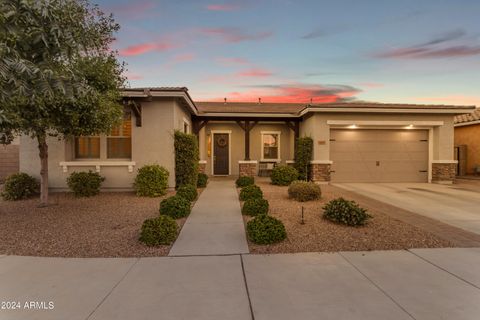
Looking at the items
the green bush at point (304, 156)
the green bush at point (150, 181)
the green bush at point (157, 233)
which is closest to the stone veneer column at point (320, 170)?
the green bush at point (304, 156)

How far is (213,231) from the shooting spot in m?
5.81

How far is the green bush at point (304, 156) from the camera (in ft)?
44.8

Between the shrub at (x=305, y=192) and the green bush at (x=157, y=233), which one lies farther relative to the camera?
the shrub at (x=305, y=192)

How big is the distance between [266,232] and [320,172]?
362 inches

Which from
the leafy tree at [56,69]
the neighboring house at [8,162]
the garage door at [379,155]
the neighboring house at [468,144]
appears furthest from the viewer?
the neighboring house at [468,144]

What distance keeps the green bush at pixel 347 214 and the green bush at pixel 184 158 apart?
19.5ft

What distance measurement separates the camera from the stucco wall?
663 inches

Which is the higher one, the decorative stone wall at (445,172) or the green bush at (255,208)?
the decorative stone wall at (445,172)

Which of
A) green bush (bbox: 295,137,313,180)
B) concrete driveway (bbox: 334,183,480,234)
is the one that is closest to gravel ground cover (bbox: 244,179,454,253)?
concrete driveway (bbox: 334,183,480,234)

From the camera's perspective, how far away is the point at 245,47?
11883mm

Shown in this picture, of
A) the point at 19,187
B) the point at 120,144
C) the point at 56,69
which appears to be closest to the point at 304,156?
the point at 120,144

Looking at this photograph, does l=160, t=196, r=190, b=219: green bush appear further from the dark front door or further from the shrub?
the dark front door

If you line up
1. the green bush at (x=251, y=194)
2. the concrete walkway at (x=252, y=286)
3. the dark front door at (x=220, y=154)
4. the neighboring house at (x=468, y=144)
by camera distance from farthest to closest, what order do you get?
1. the dark front door at (x=220, y=154)
2. the neighboring house at (x=468, y=144)
3. the green bush at (x=251, y=194)
4. the concrete walkway at (x=252, y=286)

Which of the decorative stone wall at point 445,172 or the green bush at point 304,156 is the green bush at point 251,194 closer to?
the green bush at point 304,156
